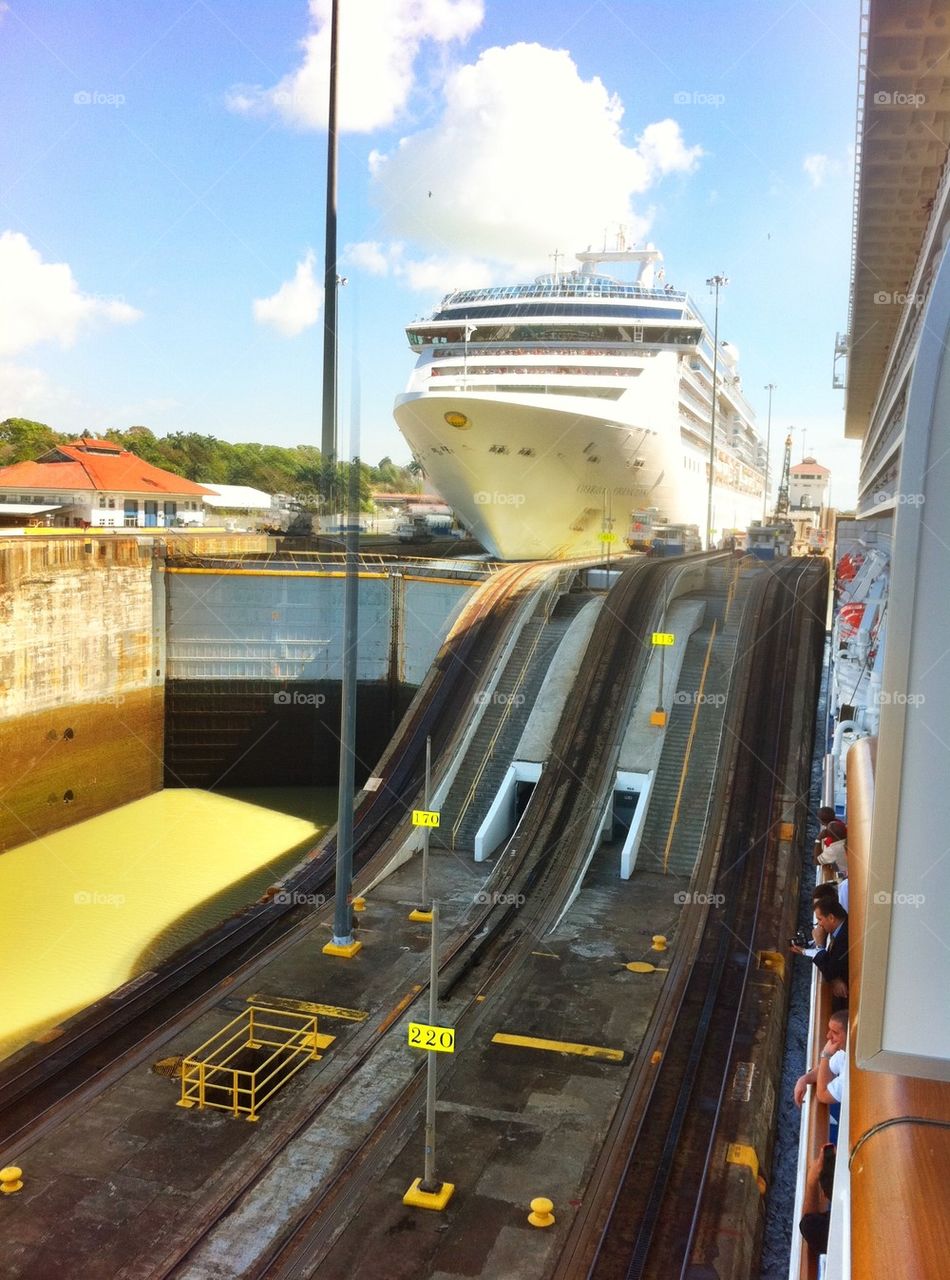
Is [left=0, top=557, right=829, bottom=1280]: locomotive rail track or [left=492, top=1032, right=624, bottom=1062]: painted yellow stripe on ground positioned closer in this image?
[left=0, top=557, right=829, bottom=1280]: locomotive rail track

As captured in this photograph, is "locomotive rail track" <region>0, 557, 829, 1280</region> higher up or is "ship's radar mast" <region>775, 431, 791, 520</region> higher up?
"ship's radar mast" <region>775, 431, 791, 520</region>

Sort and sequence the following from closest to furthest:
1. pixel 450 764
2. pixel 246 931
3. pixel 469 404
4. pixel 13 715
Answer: pixel 246 931, pixel 450 764, pixel 13 715, pixel 469 404

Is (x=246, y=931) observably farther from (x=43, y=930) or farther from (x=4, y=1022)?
(x=43, y=930)

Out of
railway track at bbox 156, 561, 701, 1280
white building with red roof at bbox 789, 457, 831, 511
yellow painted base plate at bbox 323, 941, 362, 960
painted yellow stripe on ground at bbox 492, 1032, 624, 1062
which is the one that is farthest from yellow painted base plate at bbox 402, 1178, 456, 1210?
white building with red roof at bbox 789, 457, 831, 511

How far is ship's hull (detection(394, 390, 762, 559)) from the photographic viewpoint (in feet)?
118

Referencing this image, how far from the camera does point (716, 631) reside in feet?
94.6

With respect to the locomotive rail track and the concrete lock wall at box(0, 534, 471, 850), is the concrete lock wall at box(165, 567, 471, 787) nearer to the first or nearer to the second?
the concrete lock wall at box(0, 534, 471, 850)

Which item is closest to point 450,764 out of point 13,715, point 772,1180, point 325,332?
point 13,715

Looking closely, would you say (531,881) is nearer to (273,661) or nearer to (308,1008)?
(308,1008)

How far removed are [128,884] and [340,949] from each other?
938 centimetres

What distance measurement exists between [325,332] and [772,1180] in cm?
3587

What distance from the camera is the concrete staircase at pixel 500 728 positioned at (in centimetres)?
2210

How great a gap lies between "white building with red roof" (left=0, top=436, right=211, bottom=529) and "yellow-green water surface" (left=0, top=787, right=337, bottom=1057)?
17.6 meters

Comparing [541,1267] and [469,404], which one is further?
[469,404]
